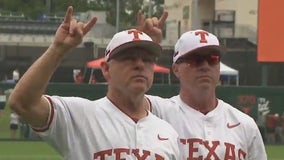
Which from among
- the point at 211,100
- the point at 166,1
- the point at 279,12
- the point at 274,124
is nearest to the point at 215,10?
the point at 166,1

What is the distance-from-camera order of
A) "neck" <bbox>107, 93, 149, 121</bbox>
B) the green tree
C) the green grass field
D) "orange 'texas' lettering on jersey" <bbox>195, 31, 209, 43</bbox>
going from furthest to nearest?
the green tree < the green grass field < "orange 'texas' lettering on jersey" <bbox>195, 31, 209, 43</bbox> < "neck" <bbox>107, 93, 149, 121</bbox>

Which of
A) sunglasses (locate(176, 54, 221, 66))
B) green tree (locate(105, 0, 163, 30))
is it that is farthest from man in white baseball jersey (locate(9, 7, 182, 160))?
green tree (locate(105, 0, 163, 30))

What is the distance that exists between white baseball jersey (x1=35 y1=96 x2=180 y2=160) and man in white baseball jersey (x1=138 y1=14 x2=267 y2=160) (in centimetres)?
48

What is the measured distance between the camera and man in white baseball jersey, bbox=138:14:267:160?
420 centimetres

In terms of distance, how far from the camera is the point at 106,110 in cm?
374

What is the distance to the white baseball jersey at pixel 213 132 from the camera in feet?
13.7

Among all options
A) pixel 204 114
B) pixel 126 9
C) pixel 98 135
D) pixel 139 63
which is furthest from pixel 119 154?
pixel 126 9

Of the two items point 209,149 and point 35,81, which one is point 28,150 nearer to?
point 209,149

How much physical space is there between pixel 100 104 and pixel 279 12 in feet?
68.7

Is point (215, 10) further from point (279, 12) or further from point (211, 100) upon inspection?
point (211, 100)

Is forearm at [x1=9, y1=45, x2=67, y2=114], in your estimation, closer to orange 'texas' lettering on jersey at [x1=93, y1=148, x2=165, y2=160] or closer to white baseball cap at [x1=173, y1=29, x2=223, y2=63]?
orange 'texas' lettering on jersey at [x1=93, y1=148, x2=165, y2=160]

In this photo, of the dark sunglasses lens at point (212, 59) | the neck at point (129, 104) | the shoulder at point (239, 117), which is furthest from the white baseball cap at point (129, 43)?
the shoulder at point (239, 117)

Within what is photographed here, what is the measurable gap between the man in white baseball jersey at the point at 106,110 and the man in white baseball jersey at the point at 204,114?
45cm

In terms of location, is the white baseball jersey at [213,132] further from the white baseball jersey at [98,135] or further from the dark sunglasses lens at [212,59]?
the white baseball jersey at [98,135]
